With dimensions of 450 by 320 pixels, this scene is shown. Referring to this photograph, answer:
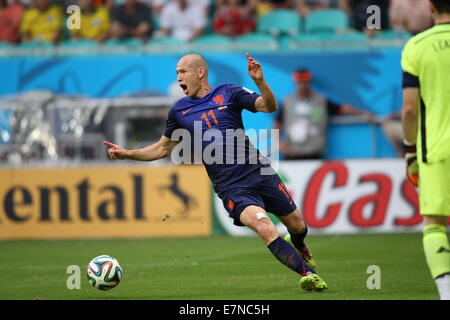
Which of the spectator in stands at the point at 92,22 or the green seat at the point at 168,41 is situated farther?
the spectator in stands at the point at 92,22

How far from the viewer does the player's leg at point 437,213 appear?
6699 millimetres

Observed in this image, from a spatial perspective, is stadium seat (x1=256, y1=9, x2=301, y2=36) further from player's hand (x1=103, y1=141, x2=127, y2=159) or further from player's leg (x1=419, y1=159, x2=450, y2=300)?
player's leg (x1=419, y1=159, x2=450, y2=300)

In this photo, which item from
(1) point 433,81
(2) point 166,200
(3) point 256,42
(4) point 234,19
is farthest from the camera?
(4) point 234,19

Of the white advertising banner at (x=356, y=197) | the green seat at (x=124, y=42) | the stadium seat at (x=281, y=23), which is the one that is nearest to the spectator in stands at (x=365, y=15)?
the stadium seat at (x=281, y=23)

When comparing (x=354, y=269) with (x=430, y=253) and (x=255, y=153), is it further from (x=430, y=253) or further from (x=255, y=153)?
(x=430, y=253)

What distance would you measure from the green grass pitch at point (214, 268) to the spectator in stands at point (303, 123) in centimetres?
228

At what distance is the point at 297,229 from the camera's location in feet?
31.2

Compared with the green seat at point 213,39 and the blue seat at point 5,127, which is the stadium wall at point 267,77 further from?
the blue seat at point 5,127

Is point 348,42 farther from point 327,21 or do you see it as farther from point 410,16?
point 410,16

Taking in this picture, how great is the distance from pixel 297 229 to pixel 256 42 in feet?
31.6

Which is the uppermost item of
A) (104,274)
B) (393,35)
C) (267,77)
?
(393,35)

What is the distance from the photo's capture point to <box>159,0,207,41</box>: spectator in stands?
63.6 ft

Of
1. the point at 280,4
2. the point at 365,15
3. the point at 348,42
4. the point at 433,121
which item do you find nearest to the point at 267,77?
the point at 348,42
